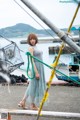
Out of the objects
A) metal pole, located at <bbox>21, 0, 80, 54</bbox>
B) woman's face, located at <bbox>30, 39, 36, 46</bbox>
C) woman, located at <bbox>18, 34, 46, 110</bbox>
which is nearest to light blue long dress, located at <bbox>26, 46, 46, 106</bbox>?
woman, located at <bbox>18, 34, 46, 110</bbox>

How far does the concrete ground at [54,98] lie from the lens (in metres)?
8.38

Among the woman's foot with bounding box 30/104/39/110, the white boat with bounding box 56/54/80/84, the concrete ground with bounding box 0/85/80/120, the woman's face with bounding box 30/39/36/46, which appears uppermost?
the woman's face with bounding box 30/39/36/46

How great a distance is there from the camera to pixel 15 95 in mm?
10438

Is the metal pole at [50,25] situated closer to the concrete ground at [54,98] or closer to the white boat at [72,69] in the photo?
the concrete ground at [54,98]

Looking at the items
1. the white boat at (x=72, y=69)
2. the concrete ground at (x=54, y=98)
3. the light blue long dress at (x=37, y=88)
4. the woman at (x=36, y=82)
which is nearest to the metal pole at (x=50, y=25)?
the concrete ground at (x=54, y=98)

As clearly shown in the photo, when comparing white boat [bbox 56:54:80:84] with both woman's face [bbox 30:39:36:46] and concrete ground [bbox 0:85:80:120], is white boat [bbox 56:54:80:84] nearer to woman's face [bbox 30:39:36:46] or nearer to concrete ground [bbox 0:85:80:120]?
concrete ground [bbox 0:85:80:120]

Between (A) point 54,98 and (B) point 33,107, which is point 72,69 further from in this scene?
(B) point 33,107

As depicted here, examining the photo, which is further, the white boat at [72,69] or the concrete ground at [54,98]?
the white boat at [72,69]

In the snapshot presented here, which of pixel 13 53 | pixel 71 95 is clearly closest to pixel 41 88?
pixel 71 95

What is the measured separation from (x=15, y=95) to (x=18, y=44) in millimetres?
1781

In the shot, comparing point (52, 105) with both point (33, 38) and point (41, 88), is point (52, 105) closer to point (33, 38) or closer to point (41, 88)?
point (41, 88)

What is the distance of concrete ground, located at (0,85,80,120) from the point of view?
8.38 meters

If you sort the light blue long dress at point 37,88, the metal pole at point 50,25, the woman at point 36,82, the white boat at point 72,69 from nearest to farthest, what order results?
Answer: the metal pole at point 50,25 < the woman at point 36,82 < the light blue long dress at point 37,88 < the white boat at point 72,69

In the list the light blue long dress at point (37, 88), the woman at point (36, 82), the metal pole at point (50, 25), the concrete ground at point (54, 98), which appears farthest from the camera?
the concrete ground at point (54, 98)
